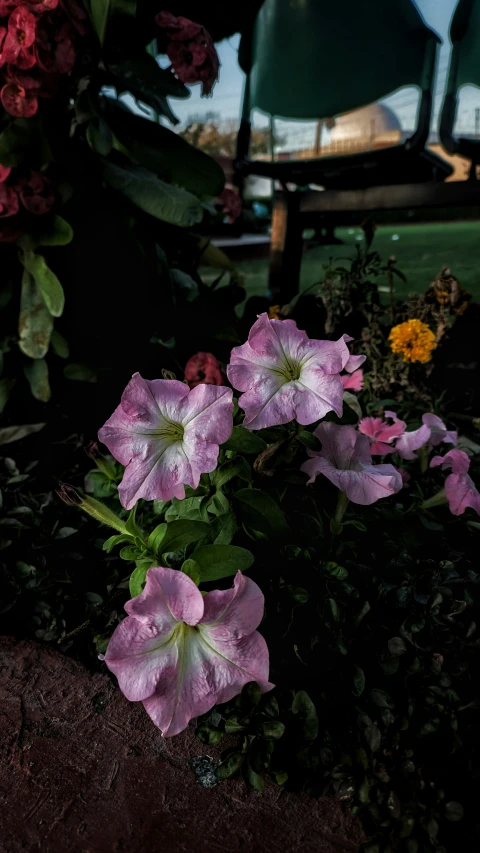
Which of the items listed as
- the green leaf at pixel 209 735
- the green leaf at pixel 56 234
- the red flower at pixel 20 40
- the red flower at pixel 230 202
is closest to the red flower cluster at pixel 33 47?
Answer: the red flower at pixel 20 40

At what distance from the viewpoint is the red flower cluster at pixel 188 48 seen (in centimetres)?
153

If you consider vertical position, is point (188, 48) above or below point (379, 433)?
above

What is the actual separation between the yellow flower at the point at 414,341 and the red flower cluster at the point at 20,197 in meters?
0.93

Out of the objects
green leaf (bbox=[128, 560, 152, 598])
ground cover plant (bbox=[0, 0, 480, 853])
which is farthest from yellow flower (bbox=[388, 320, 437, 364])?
green leaf (bbox=[128, 560, 152, 598])

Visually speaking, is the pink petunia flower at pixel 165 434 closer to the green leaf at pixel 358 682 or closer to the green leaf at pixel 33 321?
the green leaf at pixel 358 682

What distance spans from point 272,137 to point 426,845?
2.42m

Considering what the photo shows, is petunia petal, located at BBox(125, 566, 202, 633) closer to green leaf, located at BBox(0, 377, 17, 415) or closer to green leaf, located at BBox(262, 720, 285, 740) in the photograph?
green leaf, located at BBox(262, 720, 285, 740)

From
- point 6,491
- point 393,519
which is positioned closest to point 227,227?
point 6,491

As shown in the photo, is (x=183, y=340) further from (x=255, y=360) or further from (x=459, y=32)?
(x=459, y=32)

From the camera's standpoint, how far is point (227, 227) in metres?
2.82

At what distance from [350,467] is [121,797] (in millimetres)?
522

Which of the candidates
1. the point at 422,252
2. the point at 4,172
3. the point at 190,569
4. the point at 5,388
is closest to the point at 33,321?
the point at 5,388

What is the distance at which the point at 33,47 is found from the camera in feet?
4.17

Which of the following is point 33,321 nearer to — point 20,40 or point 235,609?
point 20,40
